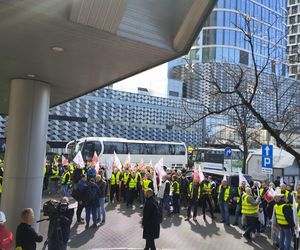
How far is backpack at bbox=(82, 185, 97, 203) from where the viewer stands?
37.6 ft

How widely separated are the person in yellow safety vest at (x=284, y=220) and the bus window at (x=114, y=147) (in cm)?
2176

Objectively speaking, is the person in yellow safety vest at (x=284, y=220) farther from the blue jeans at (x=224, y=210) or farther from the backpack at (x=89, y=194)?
the backpack at (x=89, y=194)

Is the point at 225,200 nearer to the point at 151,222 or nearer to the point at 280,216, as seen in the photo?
the point at 280,216

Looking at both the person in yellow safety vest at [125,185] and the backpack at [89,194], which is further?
the person in yellow safety vest at [125,185]

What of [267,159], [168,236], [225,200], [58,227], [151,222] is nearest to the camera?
[58,227]

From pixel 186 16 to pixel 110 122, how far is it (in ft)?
167

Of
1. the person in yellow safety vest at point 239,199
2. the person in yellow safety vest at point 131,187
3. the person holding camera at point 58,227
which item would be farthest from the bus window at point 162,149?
the person holding camera at point 58,227

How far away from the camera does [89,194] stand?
11469 millimetres

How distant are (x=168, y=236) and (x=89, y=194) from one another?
2.93 meters

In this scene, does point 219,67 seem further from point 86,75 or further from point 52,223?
point 52,223

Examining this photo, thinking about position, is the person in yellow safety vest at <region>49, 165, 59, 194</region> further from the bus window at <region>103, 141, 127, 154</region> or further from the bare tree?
the bus window at <region>103, 141, 127, 154</region>

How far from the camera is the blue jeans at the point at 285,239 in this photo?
31.1ft

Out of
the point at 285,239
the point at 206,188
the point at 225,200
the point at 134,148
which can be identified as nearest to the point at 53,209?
the point at 285,239

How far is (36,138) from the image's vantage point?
27.8ft
